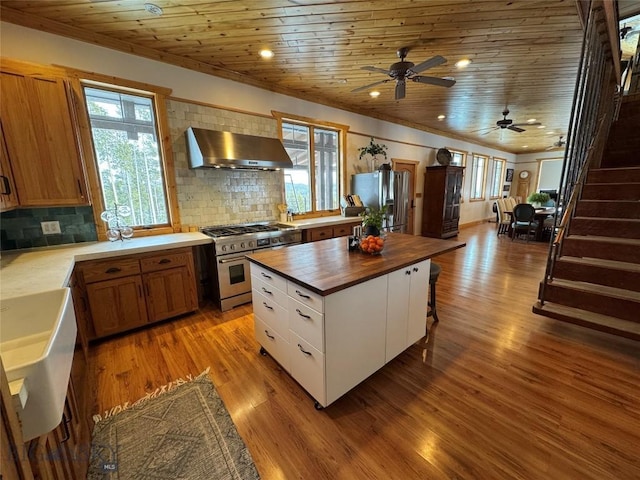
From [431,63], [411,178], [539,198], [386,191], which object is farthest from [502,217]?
[431,63]

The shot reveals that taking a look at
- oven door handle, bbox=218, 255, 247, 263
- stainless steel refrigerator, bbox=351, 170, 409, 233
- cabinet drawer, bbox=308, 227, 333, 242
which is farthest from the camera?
stainless steel refrigerator, bbox=351, 170, 409, 233

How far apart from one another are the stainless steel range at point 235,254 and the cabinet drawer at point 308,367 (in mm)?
1440

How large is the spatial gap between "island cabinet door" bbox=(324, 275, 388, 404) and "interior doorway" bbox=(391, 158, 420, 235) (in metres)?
4.87

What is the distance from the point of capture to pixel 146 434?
1605 mm

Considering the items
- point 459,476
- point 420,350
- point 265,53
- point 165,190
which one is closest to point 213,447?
point 459,476

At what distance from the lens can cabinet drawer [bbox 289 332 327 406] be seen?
1645mm

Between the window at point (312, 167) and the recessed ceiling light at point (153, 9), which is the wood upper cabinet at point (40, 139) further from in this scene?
the window at point (312, 167)

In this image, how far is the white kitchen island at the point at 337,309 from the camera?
5.22 feet

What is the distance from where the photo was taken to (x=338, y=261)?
1.95 metres

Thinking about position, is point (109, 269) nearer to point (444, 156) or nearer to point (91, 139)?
point (91, 139)

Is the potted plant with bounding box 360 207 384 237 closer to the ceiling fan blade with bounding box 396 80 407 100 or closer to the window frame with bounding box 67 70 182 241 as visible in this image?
the ceiling fan blade with bounding box 396 80 407 100

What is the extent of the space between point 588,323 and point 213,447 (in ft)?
10.4

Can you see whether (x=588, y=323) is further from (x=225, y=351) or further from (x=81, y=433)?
(x=81, y=433)

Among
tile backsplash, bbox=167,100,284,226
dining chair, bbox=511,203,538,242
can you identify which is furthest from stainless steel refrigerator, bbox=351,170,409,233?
dining chair, bbox=511,203,538,242
